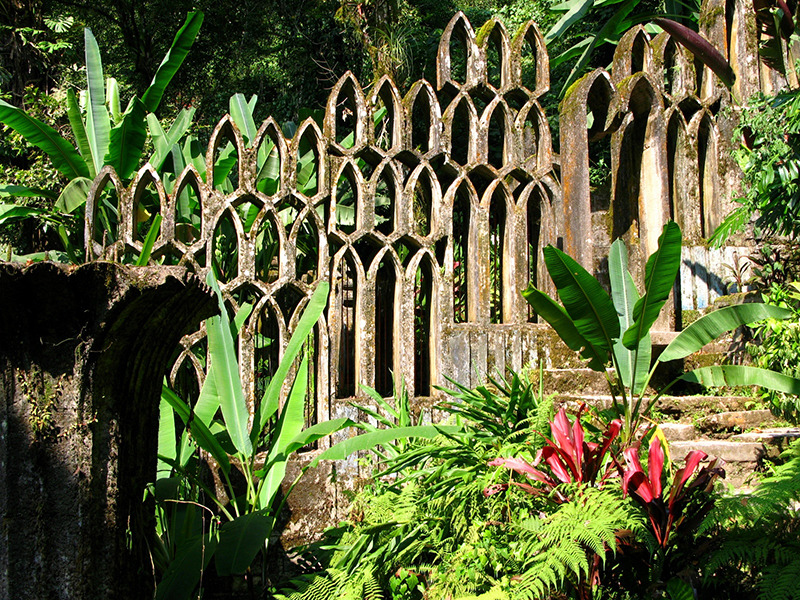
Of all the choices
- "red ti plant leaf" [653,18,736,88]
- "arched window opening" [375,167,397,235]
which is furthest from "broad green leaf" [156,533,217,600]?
"red ti plant leaf" [653,18,736,88]

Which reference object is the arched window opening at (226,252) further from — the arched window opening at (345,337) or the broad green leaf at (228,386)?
the broad green leaf at (228,386)

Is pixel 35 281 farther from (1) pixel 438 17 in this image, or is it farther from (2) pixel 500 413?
(1) pixel 438 17

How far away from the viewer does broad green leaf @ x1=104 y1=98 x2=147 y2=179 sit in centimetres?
529

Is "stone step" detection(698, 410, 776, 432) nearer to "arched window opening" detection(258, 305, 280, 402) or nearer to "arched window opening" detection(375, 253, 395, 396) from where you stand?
"arched window opening" detection(375, 253, 395, 396)

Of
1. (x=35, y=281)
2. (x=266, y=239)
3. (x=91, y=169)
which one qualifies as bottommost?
(x=35, y=281)

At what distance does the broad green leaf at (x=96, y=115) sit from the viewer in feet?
19.0

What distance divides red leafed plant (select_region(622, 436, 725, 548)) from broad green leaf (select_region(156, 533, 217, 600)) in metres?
1.87

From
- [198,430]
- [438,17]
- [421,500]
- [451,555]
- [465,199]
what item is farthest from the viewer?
[438,17]

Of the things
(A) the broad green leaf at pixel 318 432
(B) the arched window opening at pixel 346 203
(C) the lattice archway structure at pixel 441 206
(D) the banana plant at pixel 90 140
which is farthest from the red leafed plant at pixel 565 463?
(D) the banana plant at pixel 90 140

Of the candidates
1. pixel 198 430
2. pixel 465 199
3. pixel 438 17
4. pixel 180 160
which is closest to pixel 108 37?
pixel 438 17

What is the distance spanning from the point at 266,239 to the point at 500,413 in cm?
271

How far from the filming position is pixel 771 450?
437cm

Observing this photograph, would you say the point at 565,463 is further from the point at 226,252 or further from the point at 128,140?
the point at 128,140

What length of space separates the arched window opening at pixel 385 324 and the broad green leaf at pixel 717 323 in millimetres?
2116
